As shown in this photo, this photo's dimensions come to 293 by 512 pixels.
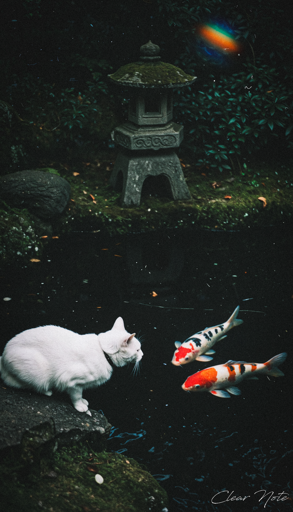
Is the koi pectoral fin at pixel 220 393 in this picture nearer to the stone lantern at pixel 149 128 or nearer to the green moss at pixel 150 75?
→ the stone lantern at pixel 149 128

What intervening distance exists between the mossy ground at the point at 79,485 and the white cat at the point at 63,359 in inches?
16.7

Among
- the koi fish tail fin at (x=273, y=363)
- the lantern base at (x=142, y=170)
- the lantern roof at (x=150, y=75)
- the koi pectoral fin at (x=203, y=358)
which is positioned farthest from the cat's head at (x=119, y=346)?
the lantern roof at (x=150, y=75)

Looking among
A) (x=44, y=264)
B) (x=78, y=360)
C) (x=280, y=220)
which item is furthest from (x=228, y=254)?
(x=78, y=360)

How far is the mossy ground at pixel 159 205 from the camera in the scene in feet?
19.4

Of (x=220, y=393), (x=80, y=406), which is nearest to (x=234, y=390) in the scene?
(x=220, y=393)

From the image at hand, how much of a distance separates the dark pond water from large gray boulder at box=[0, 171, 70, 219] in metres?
0.52

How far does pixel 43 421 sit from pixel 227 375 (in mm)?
1519

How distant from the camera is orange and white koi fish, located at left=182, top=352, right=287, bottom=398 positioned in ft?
11.6

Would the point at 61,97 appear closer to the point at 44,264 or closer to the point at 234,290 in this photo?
the point at 44,264

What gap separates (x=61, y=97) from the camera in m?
7.66

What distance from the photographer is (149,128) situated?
6.48 meters

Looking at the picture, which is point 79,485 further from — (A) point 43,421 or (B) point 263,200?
(B) point 263,200

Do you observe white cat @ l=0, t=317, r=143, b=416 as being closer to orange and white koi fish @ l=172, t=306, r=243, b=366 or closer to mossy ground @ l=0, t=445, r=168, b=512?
mossy ground @ l=0, t=445, r=168, b=512

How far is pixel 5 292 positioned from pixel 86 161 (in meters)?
3.61
